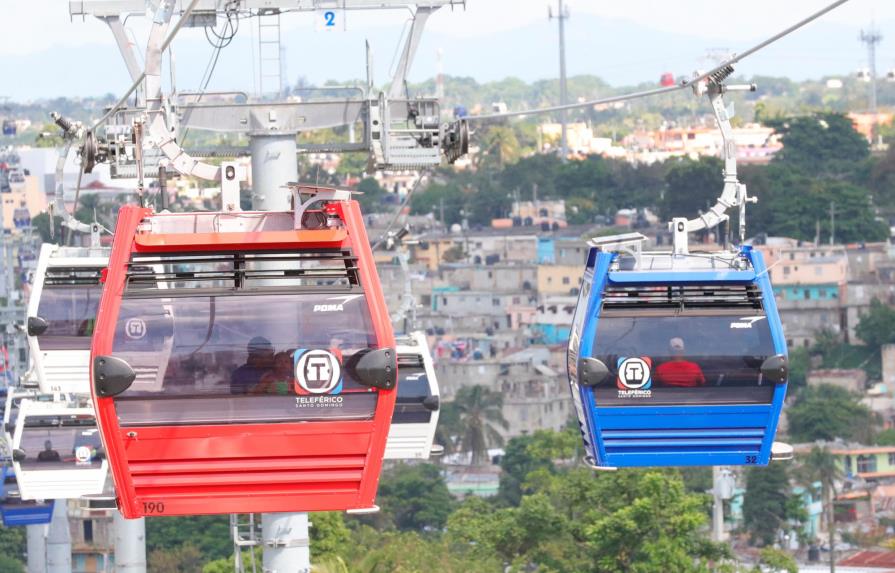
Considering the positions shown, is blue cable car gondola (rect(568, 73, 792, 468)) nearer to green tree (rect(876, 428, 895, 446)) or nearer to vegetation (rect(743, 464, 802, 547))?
vegetation (rect(743, 464, 802, 547))

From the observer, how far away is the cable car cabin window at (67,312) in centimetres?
1750

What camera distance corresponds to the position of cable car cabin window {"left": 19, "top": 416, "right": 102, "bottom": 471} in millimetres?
20656

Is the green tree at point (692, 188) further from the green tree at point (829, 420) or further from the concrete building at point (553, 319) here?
the green tree at point (829, 420)

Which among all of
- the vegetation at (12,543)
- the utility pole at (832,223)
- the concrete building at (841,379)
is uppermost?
the utility pole at (832,223)

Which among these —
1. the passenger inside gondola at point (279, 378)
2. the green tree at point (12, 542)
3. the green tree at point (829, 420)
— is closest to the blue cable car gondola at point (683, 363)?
the passenger inside gondola at point (279, 378)

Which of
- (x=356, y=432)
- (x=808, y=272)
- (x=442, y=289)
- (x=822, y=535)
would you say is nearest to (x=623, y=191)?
(x=442, y=289)

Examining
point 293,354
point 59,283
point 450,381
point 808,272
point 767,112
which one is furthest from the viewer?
point 767,112

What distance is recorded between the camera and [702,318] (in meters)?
13.4

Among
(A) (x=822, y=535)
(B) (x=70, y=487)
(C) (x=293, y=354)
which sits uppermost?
(C) (x=293, y=354)

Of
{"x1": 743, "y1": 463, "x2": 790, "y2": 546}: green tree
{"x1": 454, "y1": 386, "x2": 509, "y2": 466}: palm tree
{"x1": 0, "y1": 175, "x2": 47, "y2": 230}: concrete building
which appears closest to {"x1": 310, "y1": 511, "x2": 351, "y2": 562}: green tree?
{"x1": 743, "y1": 463, "x2": 790, "y2": 546}: green tree

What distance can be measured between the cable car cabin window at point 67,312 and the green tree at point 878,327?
88.7 m

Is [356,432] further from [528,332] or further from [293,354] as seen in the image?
[528,332]

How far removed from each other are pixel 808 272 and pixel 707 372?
96.7 m

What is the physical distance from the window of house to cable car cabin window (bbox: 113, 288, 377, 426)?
2977 inches
